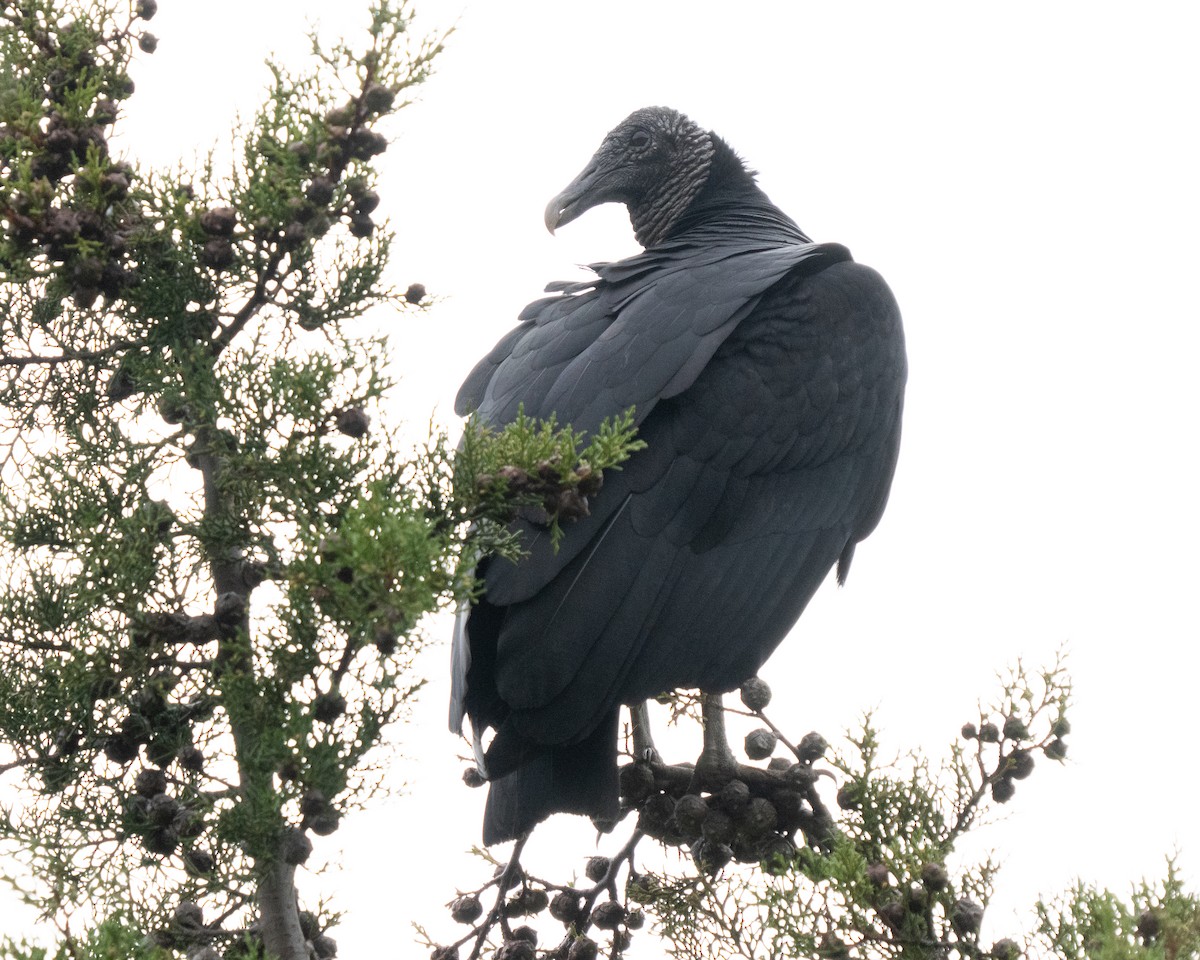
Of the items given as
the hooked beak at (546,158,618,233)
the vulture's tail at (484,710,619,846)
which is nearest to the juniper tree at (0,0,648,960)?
the vulture's tail at (484,710,619,846)

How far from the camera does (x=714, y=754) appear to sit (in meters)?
2.86

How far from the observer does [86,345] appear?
2.10 metres

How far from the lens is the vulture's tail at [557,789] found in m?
2.53

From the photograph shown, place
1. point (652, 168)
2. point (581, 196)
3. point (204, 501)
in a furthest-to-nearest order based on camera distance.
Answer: point (652, 168) < point (581, 196) < point (204, 501)

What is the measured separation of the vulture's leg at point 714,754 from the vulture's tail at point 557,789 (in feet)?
0.91

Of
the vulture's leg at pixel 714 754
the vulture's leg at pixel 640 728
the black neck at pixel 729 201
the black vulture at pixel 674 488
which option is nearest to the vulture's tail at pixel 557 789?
the black vulture at pixel 674 488

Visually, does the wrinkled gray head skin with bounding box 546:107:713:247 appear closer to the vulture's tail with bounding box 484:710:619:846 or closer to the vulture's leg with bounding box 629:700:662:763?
the vulture's leg with bounding box 629:700:662:763

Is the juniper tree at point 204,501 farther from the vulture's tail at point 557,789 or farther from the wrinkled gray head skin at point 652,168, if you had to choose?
the wrinkled gray head skin at point 652,168

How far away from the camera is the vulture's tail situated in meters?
2.53

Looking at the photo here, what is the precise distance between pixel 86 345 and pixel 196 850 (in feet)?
2.57

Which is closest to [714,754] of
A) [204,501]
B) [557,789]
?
[557,789]

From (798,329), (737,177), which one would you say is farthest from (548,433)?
(737,177)

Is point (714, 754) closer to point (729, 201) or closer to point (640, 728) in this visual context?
point (640, 728)

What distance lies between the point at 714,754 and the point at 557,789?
0.45 metres
